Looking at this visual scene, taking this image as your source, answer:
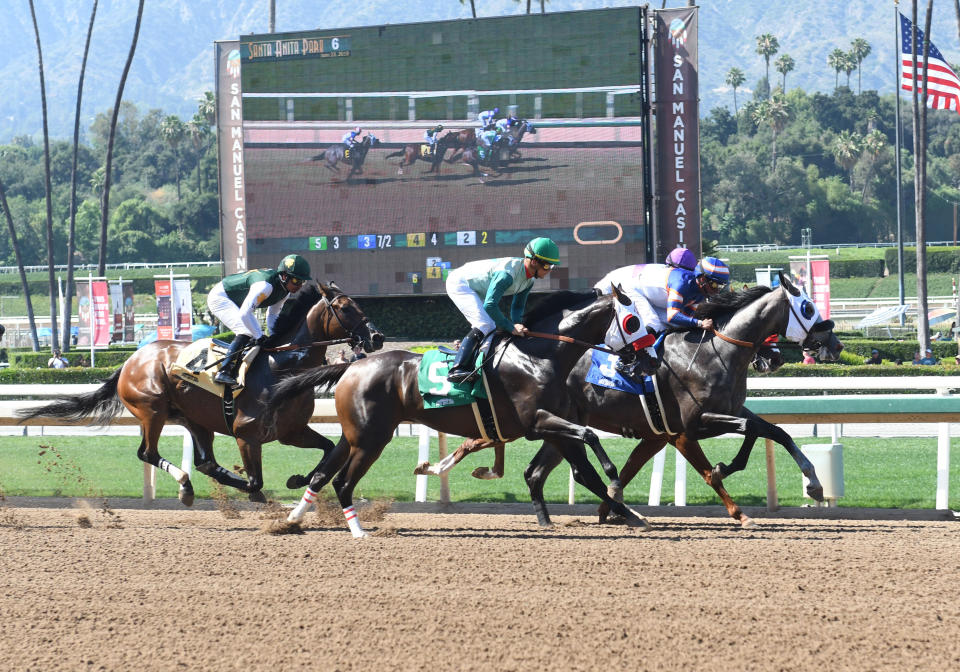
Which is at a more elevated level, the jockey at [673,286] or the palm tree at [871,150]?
the palm tree at [871,150]

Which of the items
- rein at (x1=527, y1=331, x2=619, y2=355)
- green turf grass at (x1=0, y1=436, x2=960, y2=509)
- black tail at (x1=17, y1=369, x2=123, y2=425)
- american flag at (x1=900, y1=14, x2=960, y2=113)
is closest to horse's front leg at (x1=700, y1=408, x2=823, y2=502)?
rein at (x1=527, y1=331, x2=619, y2=355)

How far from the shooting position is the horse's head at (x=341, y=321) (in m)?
7.15

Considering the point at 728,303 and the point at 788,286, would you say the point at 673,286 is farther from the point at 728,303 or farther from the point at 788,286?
the point at 788,286

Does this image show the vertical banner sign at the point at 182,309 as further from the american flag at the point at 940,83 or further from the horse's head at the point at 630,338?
the horse's head at the point at 630,338

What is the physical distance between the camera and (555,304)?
6.59m

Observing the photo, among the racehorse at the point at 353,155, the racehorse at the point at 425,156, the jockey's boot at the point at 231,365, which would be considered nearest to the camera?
the jockey's boot at the point at 231,365

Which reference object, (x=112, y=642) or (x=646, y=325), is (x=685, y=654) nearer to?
(x=112, y=642)

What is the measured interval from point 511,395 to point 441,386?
396 millimetres

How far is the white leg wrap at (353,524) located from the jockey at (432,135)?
13.5 metres

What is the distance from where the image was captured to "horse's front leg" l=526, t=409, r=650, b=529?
6184 mm

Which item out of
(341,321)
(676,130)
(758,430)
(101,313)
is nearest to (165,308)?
(101,313)

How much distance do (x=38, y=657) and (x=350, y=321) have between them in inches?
137

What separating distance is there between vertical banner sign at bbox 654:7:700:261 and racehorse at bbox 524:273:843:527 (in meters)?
12.0

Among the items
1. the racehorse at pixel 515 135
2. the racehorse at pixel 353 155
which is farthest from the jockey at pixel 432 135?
the racehorse at pixel 515 135
